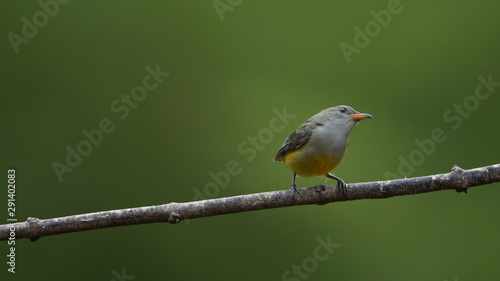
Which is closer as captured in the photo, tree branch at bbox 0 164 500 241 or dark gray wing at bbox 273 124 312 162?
tree branch at bbox 0 164 500 241

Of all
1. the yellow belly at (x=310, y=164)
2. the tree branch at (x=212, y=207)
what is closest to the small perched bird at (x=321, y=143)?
the yellow belly at (x=310, y=164)

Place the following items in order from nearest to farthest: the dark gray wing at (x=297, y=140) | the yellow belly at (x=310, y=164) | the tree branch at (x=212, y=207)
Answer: the tree branch at (x=212, y=207), the yellow belly at (x=310, y=164), the dark gray wing at (x=297, y=140)

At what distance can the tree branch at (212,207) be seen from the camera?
3.05 meters

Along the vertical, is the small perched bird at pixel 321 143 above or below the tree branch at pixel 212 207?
above

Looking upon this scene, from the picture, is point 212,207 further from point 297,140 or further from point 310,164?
point 297,140

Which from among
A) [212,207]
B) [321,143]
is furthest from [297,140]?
[212,207]

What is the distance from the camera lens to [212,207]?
312 cm

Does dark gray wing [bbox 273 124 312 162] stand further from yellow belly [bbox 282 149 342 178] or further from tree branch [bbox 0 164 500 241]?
tree branch [bbox 0 164 500 241]

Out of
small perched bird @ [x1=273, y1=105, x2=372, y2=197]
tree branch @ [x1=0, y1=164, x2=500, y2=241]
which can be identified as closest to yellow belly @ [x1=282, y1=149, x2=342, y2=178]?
small perched bird @ [x1=273, y1=105, x2=372, y2=197]

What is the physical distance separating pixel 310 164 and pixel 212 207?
1.13 metres

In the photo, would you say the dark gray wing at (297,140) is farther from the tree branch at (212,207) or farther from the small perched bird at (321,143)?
the tree branch at (212,207)

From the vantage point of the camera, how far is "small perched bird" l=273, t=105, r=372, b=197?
13.1ft

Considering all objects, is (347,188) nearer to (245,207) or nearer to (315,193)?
(315,193)

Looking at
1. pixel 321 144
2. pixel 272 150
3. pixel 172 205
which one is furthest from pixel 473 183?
pixel 272 150
